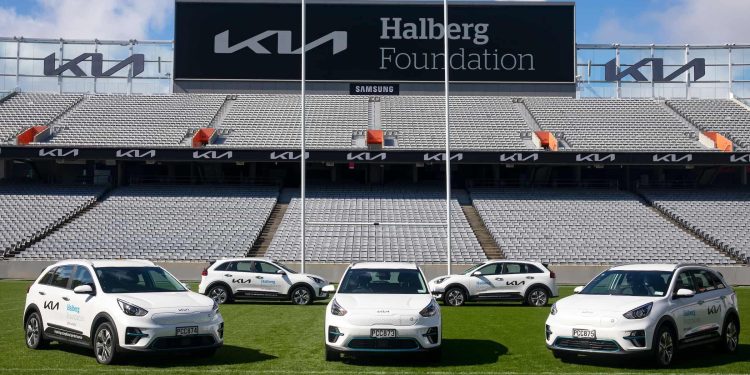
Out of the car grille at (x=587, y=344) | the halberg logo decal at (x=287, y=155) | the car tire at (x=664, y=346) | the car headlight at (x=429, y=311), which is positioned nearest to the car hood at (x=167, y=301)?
the car headlight at (x=429, y=311)

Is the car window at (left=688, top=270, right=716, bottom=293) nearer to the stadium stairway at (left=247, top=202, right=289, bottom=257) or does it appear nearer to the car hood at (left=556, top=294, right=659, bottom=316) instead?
the car hood at (left=556, top=294, right=659, bottom=316)

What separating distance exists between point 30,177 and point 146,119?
7428 mm

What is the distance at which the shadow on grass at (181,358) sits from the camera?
36.2ft

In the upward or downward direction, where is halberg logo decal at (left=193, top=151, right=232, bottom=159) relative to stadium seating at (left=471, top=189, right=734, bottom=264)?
upward

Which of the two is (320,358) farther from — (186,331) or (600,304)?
(600,304)

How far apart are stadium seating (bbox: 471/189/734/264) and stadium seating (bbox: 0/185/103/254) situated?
827 inches

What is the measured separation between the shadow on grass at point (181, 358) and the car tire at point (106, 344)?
140 mm

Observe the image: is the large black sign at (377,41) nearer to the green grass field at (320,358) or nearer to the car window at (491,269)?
the car window at (491,269)

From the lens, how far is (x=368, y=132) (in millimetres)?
42250

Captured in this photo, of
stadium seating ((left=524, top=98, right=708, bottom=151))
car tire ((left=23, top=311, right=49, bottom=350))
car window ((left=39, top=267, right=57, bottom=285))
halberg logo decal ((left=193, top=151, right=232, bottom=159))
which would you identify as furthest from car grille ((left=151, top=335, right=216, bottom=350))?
stadium seating ((left=524, top=98, right=708, bottom=151))

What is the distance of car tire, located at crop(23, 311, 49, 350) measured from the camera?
1222 centimetres

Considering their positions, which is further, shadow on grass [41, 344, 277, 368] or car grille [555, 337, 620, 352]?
shadow on grass [41, 344, 277, 368]

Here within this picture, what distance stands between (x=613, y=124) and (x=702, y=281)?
3568 centimetres

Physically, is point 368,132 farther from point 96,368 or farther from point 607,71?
point 96,368
